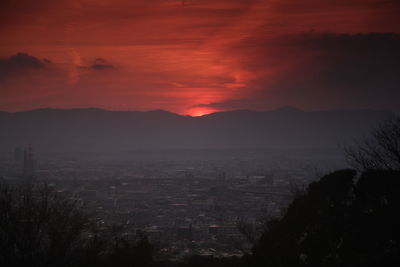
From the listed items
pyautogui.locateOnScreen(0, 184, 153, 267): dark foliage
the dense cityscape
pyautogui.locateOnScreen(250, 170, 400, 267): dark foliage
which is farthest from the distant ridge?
pyautogui.locateOnScreen(250, 170, 400, 267): dark foliage

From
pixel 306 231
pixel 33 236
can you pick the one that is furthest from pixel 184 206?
pixel 306 231

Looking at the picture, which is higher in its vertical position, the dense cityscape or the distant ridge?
the distant ridge

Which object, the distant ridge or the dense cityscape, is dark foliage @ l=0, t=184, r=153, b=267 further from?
the distant ridge

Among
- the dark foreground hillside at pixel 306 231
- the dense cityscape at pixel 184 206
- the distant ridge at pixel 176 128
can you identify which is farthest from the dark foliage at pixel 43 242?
the distant ridge at pixel 176 128

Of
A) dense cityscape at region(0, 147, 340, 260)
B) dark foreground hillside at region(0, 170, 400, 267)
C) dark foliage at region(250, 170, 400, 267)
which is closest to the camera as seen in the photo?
dark foliage at region(250, 170, 400, 267)

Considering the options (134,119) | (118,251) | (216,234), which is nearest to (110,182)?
(216,234)

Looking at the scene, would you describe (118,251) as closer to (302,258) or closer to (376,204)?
(302,258)

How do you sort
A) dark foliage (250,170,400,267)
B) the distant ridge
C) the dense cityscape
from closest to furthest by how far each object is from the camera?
dark foliage (250,170,400,267) → the dense cityscape → the distant ridge
